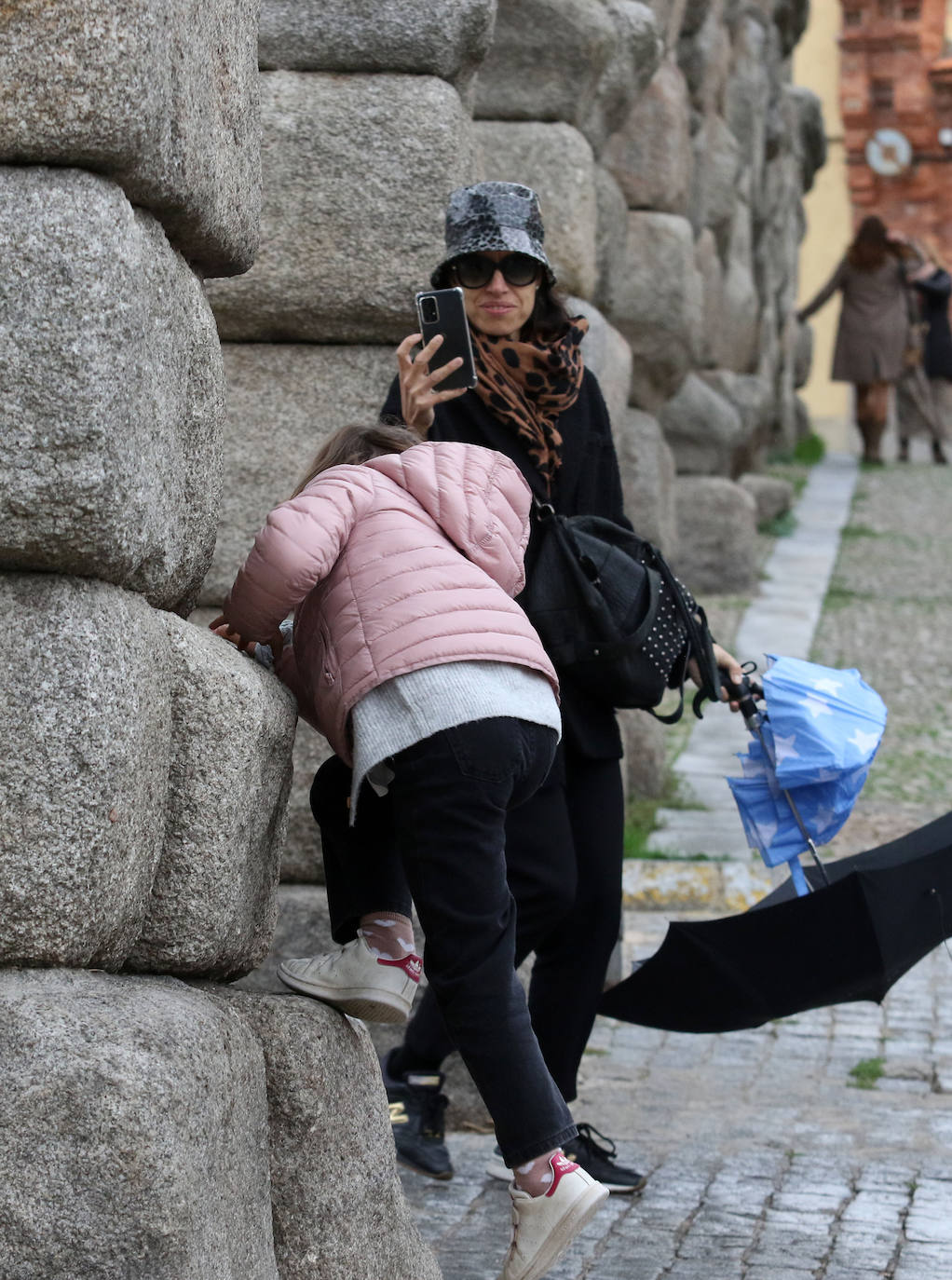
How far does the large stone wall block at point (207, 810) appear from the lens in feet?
8.46

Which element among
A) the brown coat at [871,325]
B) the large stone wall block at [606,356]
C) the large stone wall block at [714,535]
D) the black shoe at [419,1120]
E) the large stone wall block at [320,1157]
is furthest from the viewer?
the brown coat at [871,325]

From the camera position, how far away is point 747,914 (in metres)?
3.65

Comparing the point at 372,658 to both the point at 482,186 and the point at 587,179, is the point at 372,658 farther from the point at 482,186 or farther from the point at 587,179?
the point at 587,179

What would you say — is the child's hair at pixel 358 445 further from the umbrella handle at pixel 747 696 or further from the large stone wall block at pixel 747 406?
the large stone wall block at pixel 747 406

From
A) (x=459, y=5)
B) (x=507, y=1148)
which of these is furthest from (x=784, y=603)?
(x=507, y=1148)

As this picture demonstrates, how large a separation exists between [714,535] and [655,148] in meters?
3.00

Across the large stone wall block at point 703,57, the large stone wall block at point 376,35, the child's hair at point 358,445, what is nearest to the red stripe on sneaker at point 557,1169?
the child's hair at point 358,445

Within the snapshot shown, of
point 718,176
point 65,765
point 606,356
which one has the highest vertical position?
point 65,765

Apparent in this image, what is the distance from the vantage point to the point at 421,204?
4.25 meters

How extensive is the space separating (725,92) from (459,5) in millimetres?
8462

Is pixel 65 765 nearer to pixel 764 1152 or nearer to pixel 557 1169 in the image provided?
pixel 557 1169

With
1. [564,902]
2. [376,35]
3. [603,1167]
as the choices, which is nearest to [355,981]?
[564,902]

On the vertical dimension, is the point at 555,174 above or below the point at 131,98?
below

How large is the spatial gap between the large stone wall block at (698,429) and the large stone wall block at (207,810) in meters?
8.48
